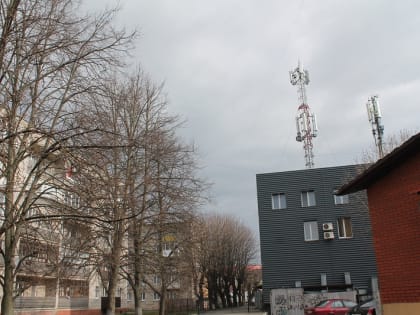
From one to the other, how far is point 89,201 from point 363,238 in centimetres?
3338

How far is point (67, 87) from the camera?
12.1 metres

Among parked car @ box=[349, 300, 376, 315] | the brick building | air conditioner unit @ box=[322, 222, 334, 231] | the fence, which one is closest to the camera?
the brick building

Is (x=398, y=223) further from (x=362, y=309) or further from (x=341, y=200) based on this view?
(x=341, y=200)

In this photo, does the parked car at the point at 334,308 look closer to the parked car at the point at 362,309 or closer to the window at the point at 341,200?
the parked car at the point at 362,309

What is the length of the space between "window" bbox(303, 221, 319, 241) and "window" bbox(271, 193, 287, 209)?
105 inches

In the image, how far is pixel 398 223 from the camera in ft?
34.7

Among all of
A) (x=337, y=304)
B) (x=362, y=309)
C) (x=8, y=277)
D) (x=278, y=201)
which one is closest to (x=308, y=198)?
(x=278, y=201)

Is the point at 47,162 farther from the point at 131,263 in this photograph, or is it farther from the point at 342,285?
the point at 342,285

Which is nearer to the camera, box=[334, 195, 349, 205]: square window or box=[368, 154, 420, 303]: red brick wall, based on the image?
box=[368, 154, 420, 303]: red brick wall

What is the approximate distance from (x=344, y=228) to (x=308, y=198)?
415cm

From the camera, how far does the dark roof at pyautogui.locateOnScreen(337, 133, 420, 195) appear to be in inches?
388

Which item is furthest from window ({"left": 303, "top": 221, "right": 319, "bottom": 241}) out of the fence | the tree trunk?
the tree trunk

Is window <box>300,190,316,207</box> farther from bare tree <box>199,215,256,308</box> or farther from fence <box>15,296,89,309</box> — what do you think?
fence <box>15,296,89,309</box>

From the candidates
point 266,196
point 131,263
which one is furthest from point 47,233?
point 266,196
